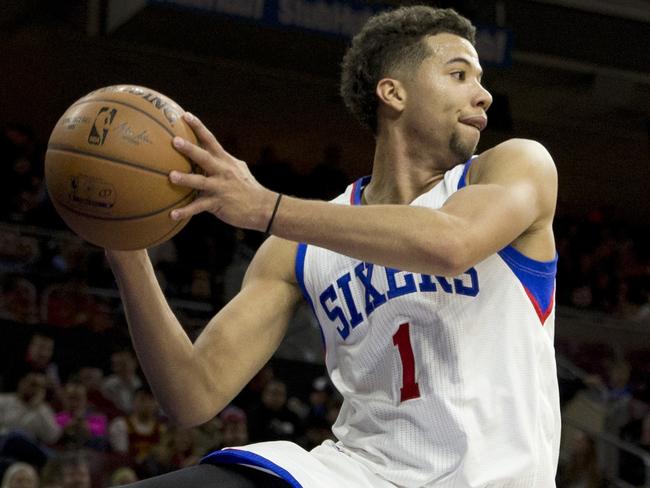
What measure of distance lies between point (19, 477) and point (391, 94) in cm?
442

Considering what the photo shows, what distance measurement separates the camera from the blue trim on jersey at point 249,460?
2.68 m

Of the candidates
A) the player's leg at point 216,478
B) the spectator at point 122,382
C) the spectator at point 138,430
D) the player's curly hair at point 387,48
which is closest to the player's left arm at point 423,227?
the player's leg at point 216,478

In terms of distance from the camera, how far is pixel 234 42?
12.4 meters

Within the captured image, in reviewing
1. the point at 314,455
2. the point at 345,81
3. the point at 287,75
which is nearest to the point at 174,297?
the point at 287,75

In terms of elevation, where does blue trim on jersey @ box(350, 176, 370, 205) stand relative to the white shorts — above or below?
above

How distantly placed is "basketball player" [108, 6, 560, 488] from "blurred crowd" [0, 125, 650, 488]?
4.14 meters

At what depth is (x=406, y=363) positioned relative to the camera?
113 inches

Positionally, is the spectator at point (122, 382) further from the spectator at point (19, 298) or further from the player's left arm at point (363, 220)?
the player's left arm at point (363, 220)

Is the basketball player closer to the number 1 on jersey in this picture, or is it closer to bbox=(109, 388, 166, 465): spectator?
the number 1 on jersey

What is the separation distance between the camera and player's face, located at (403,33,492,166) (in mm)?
3107

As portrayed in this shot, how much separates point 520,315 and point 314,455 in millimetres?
648

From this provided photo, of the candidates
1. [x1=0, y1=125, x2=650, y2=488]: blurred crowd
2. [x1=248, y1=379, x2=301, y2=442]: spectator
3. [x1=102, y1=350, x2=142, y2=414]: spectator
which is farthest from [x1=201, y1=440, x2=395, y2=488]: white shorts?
[x1=248, y1=379, x2=301, y2=442]: spectator

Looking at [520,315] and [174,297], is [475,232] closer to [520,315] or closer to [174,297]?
[520,315]

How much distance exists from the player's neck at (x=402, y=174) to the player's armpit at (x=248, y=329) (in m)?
0.32
